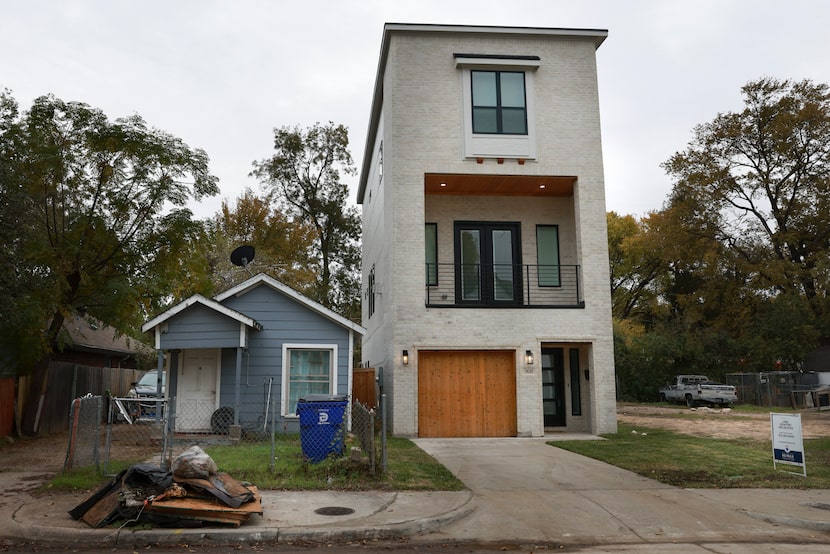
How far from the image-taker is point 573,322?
17.7 m

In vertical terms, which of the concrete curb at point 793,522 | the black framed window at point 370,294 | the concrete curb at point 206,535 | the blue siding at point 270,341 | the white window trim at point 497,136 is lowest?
the concrete curb at point 793,522

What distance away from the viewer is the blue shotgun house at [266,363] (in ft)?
54.3

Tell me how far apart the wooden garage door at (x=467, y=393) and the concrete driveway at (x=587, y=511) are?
5203mm

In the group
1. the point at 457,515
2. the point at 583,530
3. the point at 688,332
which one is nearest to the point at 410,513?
the point at 457,515

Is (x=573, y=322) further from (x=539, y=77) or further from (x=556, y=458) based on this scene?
(x=539, y=77)

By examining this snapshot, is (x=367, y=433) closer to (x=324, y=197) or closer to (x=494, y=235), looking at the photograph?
(x=494, y=235)

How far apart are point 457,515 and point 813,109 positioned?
34.3 metres

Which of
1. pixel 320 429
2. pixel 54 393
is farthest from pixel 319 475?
pixel 54 393

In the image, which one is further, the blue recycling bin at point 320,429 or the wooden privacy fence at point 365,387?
the wooden privacy fence at point 365,387

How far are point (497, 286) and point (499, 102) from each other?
5031 millimetres

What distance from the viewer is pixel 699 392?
31531 mm

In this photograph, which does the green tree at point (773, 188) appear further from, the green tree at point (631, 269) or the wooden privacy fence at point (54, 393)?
the wooden privacy fence at point (54, 393)

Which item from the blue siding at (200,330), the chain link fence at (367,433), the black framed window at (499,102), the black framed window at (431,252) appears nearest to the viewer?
the chain link fence at (367,433)

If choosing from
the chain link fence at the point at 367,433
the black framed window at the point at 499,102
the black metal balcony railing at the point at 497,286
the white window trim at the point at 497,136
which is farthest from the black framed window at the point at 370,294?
the chain link fence at the point at 367,433
